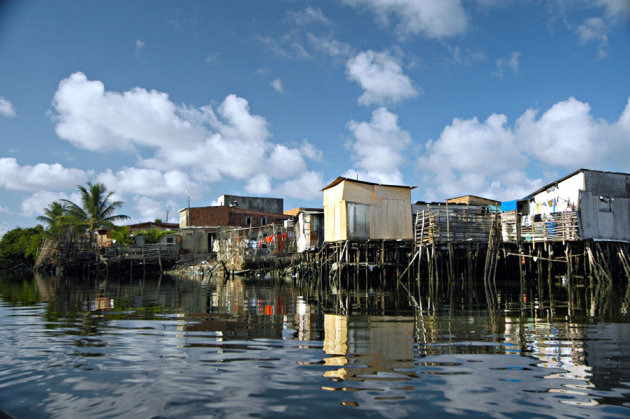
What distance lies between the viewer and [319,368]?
16.3ft

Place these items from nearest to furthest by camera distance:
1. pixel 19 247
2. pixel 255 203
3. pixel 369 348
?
pixel 369 348 < pixel 255 203 < pixel 19 247

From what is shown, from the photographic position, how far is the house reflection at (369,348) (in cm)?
471

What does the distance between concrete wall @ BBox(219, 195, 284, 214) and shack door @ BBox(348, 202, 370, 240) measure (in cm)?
2792

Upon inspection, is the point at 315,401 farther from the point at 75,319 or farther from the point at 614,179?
the point at 614,179

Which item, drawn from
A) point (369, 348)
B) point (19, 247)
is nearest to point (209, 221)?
point (19, 247)

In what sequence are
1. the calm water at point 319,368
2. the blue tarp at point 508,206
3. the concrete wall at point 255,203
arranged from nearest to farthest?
1. the calm water at point 319,368
2. the blue tarp at point 508,206
3. the concrete wall at point 255,203

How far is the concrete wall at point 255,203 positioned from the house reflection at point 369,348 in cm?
4105

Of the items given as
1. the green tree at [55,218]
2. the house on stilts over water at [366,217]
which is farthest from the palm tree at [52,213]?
the house on stilts over water at [366,217]

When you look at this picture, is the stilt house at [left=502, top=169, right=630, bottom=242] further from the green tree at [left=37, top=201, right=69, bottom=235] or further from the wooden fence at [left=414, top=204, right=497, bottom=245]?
the green tree at [left=37, top=201, right=69, bottom=235]

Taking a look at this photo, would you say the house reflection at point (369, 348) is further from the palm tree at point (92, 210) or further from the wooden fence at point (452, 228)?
the palm tree at point (92, 210)

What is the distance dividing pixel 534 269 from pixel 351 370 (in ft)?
81.2

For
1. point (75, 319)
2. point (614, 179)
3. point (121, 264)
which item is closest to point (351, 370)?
point (75, 319)

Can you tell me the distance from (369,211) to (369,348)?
16.9 m

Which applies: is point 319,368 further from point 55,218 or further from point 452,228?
point 55,218
